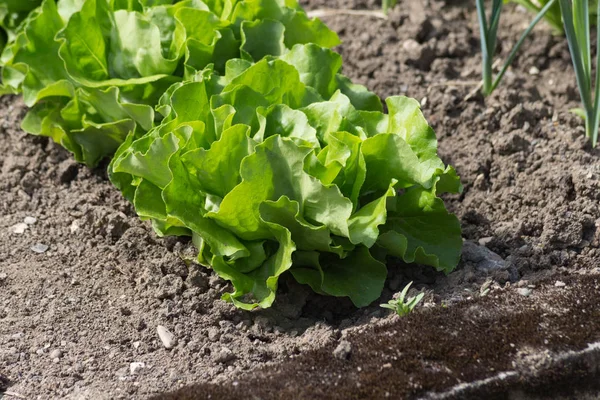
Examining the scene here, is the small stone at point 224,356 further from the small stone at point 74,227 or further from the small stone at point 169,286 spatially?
the small stone at point 74,227

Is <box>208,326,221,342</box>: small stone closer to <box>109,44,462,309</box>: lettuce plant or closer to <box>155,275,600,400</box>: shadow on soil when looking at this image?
<box>109,44,462,309</box>: lettuce plant

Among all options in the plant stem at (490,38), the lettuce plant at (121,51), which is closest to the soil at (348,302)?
the plant stem at (490,38)

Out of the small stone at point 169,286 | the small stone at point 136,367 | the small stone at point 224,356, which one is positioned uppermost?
the small stone at point 224,356

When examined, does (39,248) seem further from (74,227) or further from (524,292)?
(524,292)

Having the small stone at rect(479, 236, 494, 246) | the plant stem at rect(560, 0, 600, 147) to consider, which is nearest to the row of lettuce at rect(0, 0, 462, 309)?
the small stone at rect(479, 236, 494, 246)

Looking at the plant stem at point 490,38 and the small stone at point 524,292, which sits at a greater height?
the plant stem at point 490,38

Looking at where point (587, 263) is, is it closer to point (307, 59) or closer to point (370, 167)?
point (370, 167)

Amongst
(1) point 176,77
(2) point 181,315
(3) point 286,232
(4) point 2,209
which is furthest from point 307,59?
(4) point 2,209
